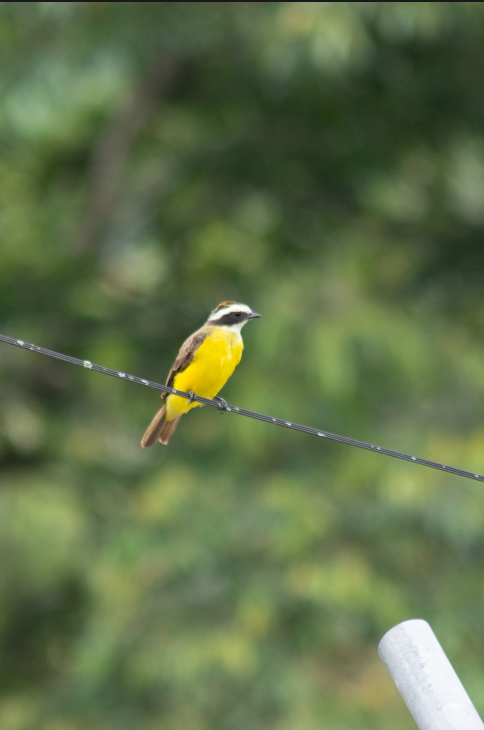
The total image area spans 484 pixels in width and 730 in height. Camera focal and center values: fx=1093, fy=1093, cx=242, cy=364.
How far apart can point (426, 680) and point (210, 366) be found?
237 centimetres

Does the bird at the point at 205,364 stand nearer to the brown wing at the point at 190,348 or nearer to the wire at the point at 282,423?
the brown wing at the point at 190,348

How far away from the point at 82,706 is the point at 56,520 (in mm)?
1569

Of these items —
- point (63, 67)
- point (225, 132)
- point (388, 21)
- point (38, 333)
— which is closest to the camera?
point (388, 21)

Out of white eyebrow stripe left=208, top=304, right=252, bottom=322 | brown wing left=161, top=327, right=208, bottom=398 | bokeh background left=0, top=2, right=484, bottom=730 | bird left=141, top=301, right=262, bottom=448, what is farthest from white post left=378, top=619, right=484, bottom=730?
bokeh background left=0, top=2, right=484, bottom=730

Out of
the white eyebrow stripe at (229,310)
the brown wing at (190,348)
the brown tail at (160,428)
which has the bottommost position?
the brown tail at (160,428)

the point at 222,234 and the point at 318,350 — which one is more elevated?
the point at 222,234

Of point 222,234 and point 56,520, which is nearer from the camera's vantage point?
point 56,520

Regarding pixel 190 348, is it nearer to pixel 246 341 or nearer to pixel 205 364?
pixel 205 364

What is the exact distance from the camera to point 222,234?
32.8 feet

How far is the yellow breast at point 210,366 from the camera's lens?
457 cm

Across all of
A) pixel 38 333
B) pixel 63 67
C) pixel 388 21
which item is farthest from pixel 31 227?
pixel 388 21

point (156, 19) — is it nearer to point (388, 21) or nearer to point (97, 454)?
point (388, 21)

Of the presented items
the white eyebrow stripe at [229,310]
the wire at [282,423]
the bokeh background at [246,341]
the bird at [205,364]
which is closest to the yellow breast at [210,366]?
the bird at [205,364]

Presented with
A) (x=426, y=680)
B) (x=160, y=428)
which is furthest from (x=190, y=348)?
(x=426, y=680)
